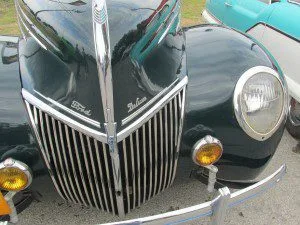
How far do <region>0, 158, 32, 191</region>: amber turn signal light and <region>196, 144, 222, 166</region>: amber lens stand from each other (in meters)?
0.92

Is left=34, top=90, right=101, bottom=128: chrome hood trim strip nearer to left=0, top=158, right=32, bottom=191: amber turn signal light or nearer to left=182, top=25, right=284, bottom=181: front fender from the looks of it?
left=0, top=158, right=32, bottom=191: amber turn signal light

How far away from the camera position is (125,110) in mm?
1891

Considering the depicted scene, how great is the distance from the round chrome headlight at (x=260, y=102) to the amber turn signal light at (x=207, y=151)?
0.62ft

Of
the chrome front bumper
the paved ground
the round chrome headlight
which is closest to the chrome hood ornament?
the chrome front bumper

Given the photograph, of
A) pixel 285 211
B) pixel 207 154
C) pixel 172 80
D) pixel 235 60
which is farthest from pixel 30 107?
pixel 285 211

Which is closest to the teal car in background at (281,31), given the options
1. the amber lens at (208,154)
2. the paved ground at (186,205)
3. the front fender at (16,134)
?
the paved ground at (186,205)

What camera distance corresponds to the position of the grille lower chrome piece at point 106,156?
1884mm

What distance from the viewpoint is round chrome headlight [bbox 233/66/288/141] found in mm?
2121

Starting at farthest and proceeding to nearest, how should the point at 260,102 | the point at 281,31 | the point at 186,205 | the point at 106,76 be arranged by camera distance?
the point at 281,31 → the point at 186,205 → the point at 260,102 → the point at 106,76

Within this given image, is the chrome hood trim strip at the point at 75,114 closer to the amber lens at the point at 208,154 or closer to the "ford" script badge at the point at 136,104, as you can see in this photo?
the "ford" script badge at the point at 136,104

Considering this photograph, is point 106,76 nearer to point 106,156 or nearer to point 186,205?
point 106,156

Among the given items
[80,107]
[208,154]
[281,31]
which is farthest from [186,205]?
[281,31]

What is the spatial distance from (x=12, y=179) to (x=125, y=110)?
0.70 meters

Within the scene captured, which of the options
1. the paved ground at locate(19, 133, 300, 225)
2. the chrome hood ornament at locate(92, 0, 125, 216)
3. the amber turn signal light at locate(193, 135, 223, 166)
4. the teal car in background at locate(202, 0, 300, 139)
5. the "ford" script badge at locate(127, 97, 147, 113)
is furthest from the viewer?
the teal car in background at locate(202, 0, 300, 139)
